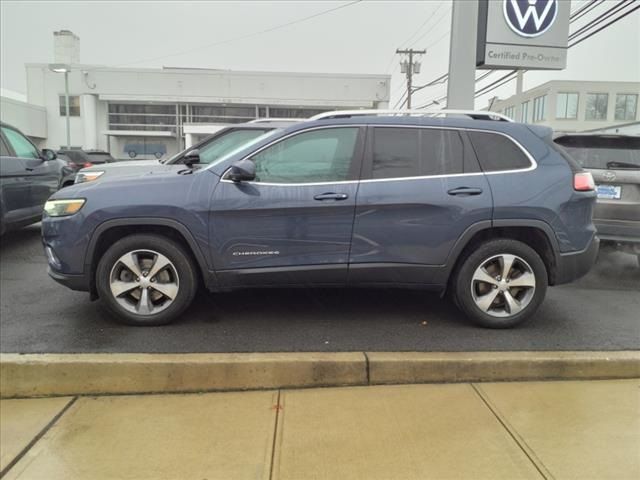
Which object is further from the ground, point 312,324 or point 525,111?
point 525,111

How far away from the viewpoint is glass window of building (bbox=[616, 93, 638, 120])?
45406 millimetres

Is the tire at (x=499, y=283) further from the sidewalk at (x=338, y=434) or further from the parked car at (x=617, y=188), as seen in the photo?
the parked car at (x=617, y=188)

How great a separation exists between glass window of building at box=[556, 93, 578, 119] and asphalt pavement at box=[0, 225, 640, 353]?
45338 millimetres

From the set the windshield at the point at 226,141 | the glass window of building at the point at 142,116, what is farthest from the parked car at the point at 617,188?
the glass window of building at the point at 142,116

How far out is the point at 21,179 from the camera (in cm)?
675

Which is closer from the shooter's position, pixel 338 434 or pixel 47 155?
pixel 338 434

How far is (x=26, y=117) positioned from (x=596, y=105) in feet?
149

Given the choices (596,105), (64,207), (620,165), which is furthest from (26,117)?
(596,105)

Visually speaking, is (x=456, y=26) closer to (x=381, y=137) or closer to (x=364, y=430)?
(x=381, y=137)

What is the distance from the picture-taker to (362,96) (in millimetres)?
34312

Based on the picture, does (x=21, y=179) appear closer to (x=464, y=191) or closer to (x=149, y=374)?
(x=149, y=374)

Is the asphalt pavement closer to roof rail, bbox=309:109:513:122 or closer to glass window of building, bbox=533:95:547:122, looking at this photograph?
roof rail, bbox=309:109:513:122

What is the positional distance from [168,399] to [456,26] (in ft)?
25.2

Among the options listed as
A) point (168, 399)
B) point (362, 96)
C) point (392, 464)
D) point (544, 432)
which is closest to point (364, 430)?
point (392, 464)
